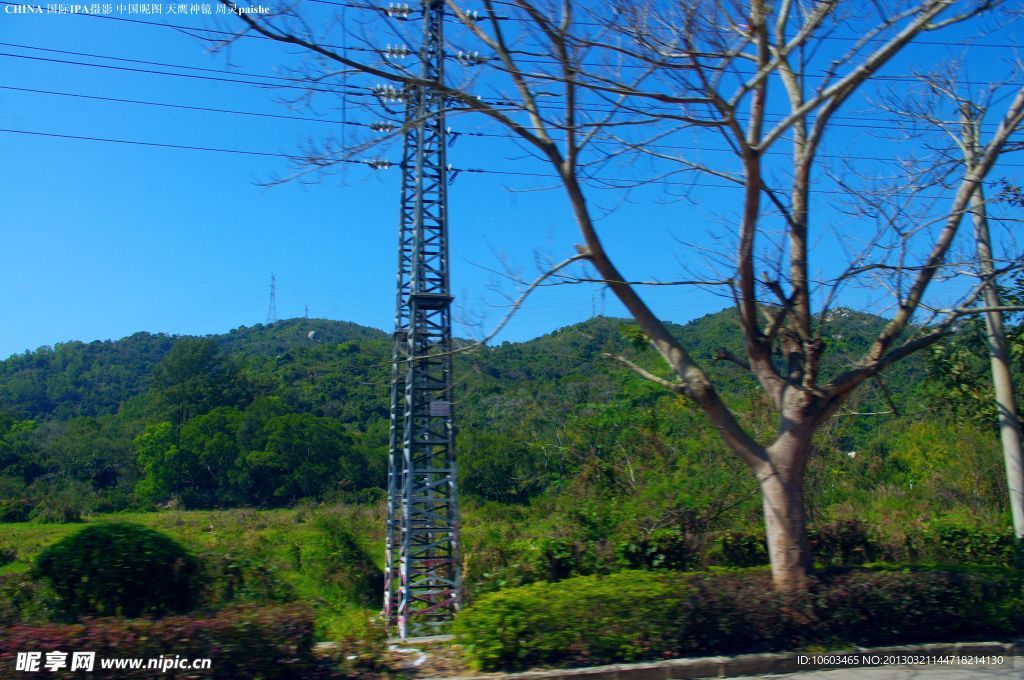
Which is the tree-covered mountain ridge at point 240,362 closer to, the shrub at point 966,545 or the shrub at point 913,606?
the shrub at point 966,545

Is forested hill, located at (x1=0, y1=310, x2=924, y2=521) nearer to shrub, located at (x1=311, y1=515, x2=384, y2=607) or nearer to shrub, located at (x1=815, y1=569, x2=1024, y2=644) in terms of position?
shrub, located at (x1=815, y1=569, x2=1024, y2=644)

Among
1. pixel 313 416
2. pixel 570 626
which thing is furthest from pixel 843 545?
pixel 313 416

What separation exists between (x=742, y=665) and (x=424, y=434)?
10856 millimetres

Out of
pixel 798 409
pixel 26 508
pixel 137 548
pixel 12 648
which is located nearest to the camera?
pixel 12 648

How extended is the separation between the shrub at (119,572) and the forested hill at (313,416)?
314 cm

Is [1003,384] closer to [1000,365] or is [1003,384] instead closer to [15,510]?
[1000,365]

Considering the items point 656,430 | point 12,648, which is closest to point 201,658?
point 12,648

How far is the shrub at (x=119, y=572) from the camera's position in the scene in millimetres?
7043

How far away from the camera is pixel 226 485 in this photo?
46.1 m

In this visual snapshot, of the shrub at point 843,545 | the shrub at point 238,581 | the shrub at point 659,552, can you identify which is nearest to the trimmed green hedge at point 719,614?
the shrub at point 659,552

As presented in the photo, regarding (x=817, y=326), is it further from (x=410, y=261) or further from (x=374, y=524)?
(x=374, y=524)

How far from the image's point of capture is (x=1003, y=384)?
10406 mm

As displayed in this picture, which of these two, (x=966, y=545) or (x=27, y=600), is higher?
(x=27, y=600)

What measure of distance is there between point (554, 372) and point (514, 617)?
2373 cm
